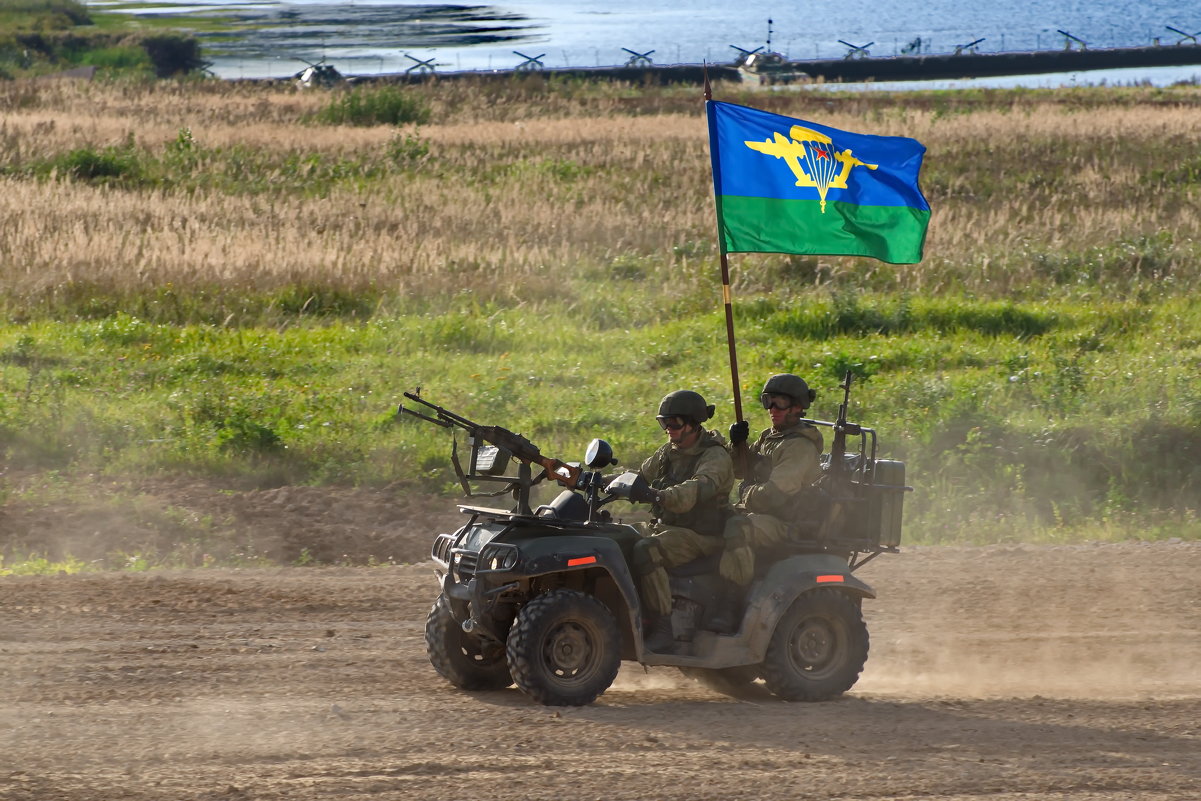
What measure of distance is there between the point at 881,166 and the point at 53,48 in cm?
6995

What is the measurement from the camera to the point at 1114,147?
109 ft

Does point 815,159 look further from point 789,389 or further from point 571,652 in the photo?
point 571,652

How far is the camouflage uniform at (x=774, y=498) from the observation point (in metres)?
8.03

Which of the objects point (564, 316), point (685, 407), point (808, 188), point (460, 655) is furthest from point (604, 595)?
point (564, 316)

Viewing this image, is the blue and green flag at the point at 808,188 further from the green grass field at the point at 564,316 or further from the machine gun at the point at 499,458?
the green grass field at the point at 564,316

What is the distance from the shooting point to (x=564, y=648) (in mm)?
7719

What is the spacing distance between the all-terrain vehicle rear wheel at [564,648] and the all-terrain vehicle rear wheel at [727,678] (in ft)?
2.95

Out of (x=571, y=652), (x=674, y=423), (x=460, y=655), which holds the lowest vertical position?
(x=460, y=655)

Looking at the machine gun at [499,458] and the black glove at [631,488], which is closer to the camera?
the machine gun at [499,458]

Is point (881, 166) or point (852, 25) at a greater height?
point (852, 25)

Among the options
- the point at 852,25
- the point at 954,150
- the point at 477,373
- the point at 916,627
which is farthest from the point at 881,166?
the point at 852,25

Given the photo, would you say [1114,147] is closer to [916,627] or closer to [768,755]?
[916,627]

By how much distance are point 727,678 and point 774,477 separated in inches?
53.2

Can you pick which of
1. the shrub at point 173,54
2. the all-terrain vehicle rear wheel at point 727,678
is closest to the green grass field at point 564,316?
the all-terrain vehicle rear wheel at point 727,678
